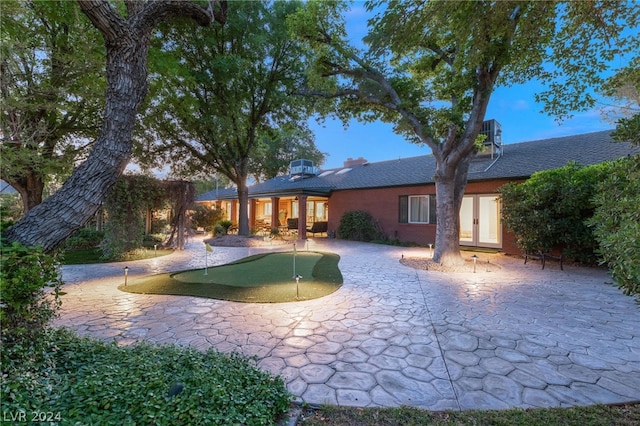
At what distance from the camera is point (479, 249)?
11.7 m

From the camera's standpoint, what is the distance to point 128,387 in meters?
1.96

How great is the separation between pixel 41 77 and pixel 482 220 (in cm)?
1578

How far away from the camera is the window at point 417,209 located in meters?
12.9

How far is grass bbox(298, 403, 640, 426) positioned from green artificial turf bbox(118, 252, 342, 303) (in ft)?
9.65

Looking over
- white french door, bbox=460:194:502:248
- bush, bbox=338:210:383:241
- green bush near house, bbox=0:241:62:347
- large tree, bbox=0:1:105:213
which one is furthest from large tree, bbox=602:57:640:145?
bush, bbox=338:210:383:241

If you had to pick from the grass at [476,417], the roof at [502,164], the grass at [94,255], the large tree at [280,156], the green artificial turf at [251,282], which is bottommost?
the grass at [476,417]

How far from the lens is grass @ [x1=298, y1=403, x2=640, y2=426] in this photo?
6.95ft

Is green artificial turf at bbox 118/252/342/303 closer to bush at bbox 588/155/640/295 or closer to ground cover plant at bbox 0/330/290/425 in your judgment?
ground cover plant at bbox 0/330/290/425

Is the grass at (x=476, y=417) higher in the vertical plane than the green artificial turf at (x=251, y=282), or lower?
lower

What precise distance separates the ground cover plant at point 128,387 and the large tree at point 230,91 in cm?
920

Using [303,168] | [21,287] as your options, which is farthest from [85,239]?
[303,168]

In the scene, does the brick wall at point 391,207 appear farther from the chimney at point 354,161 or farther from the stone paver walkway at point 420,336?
the stone paver walkway at point 420,336

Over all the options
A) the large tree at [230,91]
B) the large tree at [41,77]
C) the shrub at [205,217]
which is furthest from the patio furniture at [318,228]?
the large tree at [41,77]

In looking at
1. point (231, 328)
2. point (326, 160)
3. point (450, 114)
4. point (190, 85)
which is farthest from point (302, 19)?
point (326, 160)
